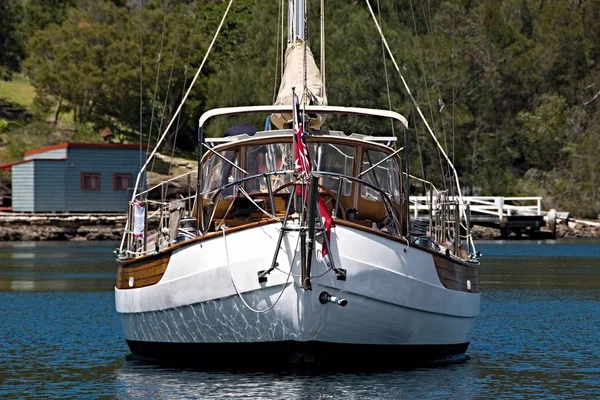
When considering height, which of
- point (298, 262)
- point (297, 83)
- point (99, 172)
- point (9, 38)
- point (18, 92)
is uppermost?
point (9, 38)

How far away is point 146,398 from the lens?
1556cm

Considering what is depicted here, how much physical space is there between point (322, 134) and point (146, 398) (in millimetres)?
4655

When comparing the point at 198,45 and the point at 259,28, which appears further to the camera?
the point at 198,45

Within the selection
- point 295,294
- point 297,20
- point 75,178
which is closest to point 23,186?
point 75,178

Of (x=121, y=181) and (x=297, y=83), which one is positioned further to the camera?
(x=121, y=181)

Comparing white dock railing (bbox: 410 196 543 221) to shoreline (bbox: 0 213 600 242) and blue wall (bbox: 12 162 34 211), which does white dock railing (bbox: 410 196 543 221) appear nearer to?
shoreline (bbox: 0 213 600 242)

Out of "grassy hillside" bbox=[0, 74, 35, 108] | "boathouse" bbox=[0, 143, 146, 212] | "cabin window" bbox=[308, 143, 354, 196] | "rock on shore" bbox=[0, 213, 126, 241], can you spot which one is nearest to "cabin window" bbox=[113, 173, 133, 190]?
"boathouse" bbox=[0, 143, 146, 212]

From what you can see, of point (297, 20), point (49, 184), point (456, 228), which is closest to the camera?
point (456, 228)

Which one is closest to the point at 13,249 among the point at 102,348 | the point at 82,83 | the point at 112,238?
the point at 112,238

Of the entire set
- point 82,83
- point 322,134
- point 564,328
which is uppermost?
point 82,83

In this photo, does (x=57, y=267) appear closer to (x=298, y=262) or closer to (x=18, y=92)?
(x=298, y=262)

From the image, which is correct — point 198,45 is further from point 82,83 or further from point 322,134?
point 322,134

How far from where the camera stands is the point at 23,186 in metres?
68.5

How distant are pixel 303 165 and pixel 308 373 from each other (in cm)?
283
